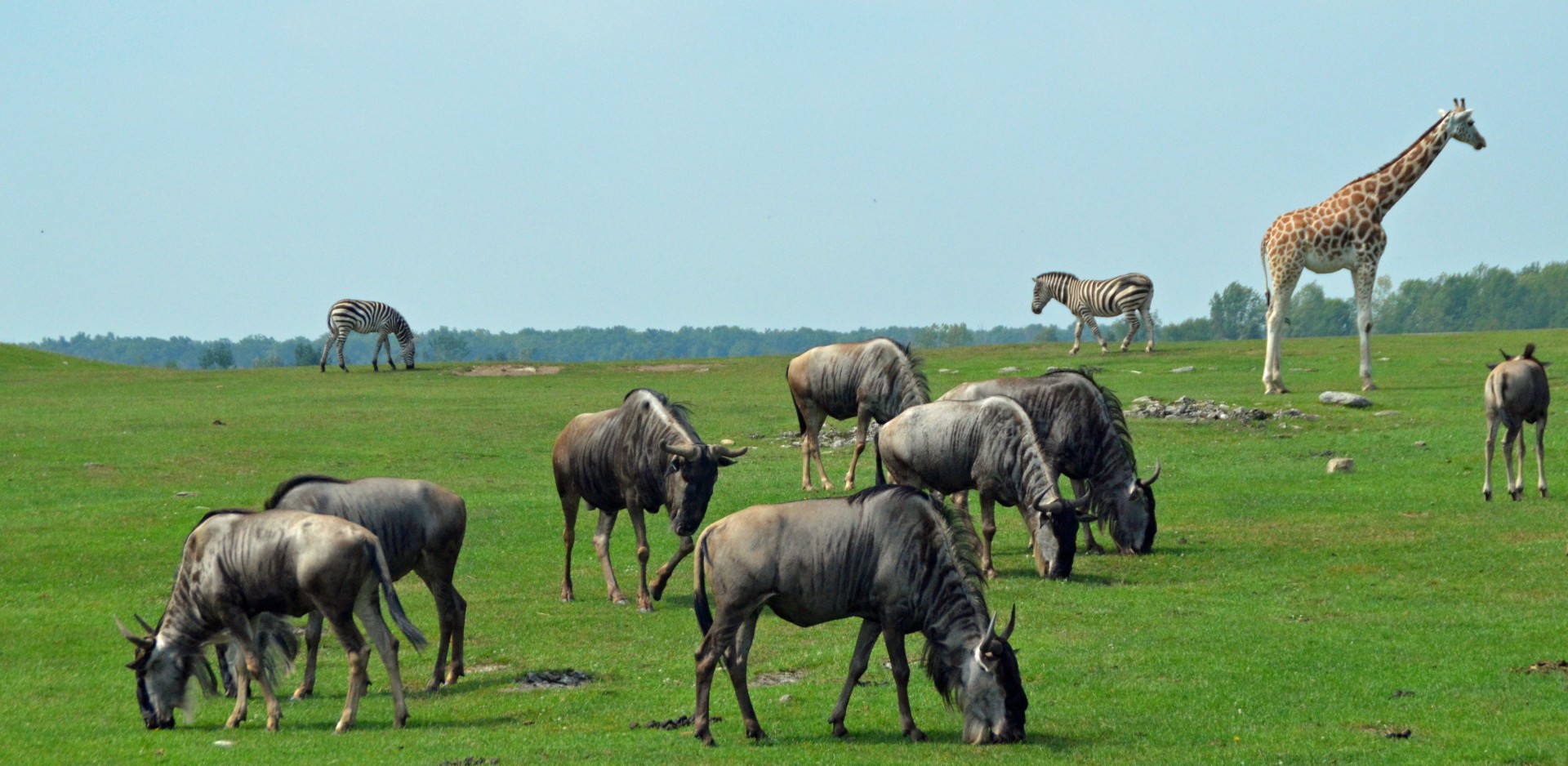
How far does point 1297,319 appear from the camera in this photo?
135m

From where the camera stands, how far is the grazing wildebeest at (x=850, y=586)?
10.9 metres

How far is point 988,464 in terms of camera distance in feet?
57.0

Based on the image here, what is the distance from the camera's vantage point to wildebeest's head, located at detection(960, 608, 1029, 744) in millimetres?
10539

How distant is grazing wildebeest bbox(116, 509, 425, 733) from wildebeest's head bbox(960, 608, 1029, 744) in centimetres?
443

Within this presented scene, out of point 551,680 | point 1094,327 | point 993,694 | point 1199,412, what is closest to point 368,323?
point 1094,327

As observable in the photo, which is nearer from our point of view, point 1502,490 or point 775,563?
point 775,563

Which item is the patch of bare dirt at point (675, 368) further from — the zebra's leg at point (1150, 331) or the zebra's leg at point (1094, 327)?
the zebra's leg at point (1150, 331)

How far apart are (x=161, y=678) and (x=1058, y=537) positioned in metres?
9.24

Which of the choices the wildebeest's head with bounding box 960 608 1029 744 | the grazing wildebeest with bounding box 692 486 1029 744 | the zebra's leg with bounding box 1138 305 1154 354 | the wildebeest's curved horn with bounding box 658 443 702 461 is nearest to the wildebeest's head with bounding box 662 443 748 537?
the wildebeest's curved horn with bounding box 658 443 702 461

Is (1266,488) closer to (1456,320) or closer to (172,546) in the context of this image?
(172,546)

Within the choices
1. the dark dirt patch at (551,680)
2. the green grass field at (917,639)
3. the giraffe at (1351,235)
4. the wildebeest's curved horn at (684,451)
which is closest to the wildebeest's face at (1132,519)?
the green grass field at (917,639)

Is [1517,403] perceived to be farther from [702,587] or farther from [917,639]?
[702,587]

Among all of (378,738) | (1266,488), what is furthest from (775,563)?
(1266,488)

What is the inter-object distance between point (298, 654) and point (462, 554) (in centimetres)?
553
